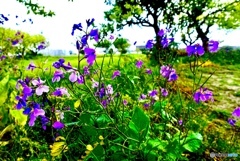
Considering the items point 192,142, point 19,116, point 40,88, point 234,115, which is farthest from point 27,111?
point 234,115

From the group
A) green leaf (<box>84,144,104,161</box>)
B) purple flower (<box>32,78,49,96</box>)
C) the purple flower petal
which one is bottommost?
green leaf (<box>84,144,104,161</box>)

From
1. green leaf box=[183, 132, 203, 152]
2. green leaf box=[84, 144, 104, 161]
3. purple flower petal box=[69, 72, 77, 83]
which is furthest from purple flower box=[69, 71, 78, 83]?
green leaf box=[183, 132, 203, 152]

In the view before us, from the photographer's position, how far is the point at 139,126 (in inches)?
66.9

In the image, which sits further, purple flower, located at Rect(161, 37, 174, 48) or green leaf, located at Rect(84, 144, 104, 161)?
purple flower, located at Rect(161, 37, 174, 48)

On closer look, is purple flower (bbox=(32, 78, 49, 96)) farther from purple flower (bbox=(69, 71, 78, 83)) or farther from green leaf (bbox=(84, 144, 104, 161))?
green leaf (bbox=(84, 144, 104, 161))

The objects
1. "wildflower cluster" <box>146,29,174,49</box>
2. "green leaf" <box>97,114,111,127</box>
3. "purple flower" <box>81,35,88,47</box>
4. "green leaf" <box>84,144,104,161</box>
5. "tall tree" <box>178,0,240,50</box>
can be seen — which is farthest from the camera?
"tall tree" <box>178,0,240,50</box>

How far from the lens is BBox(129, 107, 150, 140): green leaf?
1694 millimetres

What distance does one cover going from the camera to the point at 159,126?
221cm

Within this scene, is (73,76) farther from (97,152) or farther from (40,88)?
(97,152)

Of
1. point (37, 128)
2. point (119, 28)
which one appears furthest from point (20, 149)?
point (119, 28)

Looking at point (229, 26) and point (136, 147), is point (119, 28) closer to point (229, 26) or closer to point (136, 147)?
point (229, 26)

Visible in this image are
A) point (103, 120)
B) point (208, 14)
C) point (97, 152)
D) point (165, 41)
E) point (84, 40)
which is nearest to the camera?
point (84, 40)

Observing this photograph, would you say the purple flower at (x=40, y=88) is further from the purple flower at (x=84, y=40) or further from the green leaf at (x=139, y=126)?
the green leaf at (x=139, y=126)

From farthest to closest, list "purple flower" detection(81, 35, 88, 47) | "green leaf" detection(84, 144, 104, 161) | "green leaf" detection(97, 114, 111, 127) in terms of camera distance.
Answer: "green leaf" detection(97, 114, 111, 127) → "green leaf" detection(84, 144, 104, 161) → "purple flower" detection(81, 35, 88, 47)
